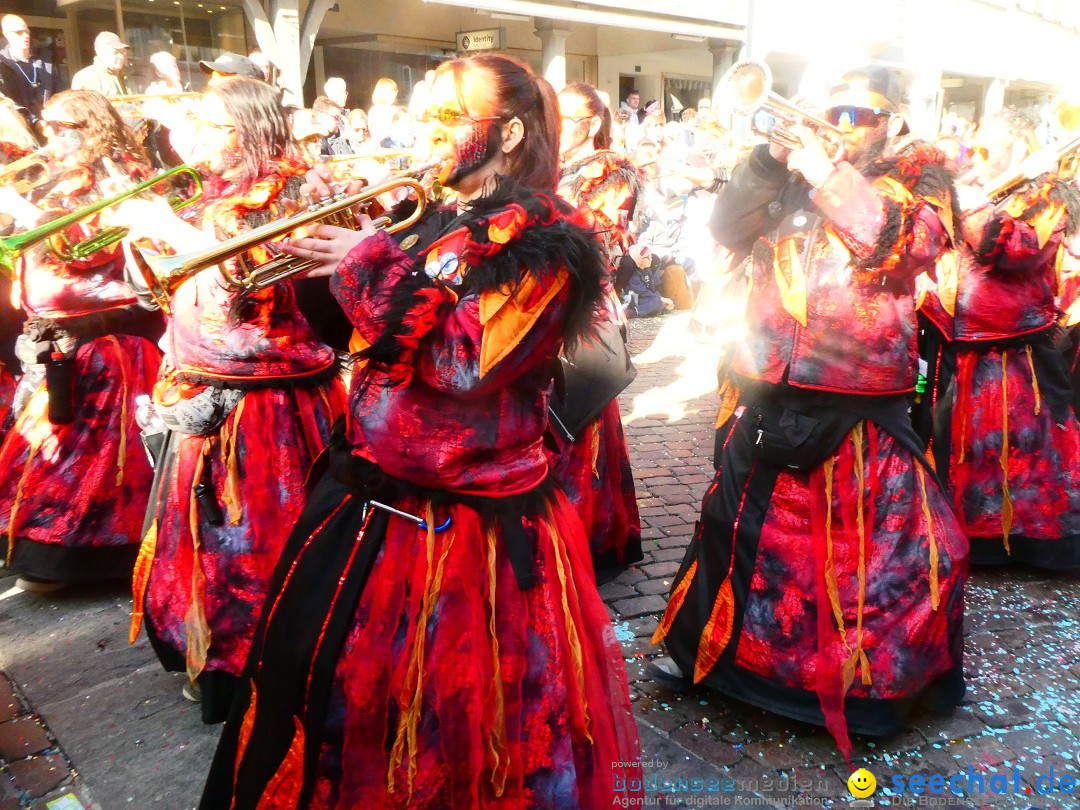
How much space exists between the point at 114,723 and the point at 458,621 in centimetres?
186

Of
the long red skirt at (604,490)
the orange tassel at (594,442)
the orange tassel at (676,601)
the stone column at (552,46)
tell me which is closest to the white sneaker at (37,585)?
the long red skirt at (604,490)

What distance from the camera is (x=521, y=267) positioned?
1.83m

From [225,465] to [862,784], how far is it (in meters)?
2.30

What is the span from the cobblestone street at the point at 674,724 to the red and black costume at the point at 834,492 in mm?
177

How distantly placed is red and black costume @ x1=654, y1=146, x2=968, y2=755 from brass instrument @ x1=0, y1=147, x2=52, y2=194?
302cm

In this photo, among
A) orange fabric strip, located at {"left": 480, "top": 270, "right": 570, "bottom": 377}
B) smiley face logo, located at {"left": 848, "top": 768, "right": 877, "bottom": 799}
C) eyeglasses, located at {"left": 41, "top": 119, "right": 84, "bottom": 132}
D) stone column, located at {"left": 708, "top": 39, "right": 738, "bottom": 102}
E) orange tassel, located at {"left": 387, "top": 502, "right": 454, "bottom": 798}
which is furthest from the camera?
stone column, located at {"left": 708, "top": 39, "right": 738, "bottom": 102}

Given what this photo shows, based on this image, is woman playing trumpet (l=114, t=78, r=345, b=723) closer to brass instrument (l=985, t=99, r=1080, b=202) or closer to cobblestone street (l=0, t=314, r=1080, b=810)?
cobblestone street (l=0, t=314, r=1080, b=810)

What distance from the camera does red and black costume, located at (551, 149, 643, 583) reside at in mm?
3939

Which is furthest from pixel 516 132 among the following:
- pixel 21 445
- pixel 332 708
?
pixel 21 445

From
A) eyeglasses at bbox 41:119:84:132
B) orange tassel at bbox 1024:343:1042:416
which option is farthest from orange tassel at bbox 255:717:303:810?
orange tassel at bbox 1024:343:1042:416

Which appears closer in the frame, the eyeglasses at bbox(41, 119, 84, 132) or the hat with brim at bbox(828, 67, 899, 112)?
the hat with brim at bbox(828, 67, 899, 112)

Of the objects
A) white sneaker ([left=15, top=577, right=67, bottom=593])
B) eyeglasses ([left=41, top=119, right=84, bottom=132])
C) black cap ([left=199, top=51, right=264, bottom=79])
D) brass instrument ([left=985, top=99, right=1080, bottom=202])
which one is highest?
black cap ([left=199, top=51, right=264, bottom=79])

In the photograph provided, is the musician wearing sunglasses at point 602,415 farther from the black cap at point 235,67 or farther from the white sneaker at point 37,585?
the white sneaker at point 37,585

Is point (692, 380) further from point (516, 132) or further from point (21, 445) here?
point (516, 132)
